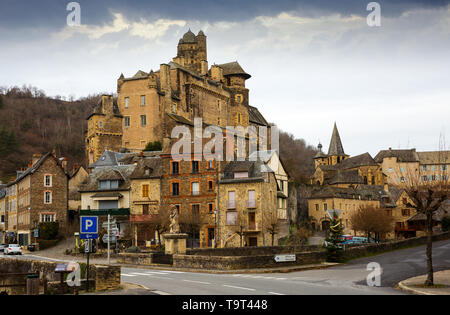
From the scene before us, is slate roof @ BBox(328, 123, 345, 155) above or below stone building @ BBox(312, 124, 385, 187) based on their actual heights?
above

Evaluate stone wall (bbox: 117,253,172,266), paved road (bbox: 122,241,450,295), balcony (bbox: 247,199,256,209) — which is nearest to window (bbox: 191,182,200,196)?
balcony (bbox: 247,199,256,209)

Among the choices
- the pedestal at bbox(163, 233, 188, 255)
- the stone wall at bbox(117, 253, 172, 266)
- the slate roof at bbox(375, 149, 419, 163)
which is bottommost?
the stone wall at bbox(117, 253, 172, 266)

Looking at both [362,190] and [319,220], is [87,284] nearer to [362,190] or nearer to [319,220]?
[319,220]

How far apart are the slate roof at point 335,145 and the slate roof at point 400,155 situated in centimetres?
954

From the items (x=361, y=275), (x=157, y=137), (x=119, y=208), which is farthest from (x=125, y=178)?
(x=361, y=275)

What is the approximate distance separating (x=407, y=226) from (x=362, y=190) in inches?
360

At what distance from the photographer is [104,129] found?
283 feet

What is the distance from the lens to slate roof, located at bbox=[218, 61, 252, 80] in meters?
111

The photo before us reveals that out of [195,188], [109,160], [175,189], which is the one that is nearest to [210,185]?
[195,188]

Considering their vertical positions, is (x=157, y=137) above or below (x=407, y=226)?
above

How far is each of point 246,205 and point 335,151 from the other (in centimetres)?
8980

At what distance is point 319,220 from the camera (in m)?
78.9

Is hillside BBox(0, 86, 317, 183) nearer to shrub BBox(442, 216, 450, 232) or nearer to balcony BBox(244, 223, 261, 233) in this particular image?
shrub BBox(442, 216, 450, 232)

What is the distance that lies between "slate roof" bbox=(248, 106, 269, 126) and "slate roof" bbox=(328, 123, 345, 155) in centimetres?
2645
